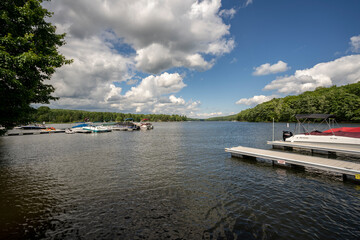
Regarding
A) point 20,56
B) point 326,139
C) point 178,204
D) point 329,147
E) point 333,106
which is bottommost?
point 178,204

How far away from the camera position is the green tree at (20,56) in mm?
9859

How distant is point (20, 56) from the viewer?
9617 millimetres

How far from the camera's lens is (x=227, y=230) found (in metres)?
7.05

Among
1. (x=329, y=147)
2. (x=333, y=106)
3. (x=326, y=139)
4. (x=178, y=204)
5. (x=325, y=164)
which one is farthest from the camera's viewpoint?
(x=333, y=106)

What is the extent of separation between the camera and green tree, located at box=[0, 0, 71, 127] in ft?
A: 32.3

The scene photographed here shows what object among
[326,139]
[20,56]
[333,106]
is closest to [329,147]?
[326,139]

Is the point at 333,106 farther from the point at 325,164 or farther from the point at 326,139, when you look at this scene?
the point at 325,164

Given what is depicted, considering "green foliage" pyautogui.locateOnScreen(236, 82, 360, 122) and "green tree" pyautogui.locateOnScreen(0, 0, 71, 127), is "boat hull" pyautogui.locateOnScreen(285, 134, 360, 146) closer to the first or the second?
"green tree" pyautogui.locateOnScreen(0, 0, 71, 127)

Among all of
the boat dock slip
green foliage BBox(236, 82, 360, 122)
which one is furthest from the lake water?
green foliage BBox(236, 82, 360, 122)

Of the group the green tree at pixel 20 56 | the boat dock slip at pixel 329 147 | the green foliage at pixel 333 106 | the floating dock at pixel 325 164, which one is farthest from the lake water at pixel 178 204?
the green foliage at pixel 333 106

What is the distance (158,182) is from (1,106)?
12.6 meters

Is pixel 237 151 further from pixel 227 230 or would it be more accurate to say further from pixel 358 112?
pixel 358 112

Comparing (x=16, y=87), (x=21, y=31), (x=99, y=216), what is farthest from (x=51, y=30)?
(x=99, y=216)

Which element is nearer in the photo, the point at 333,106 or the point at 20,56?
the point at 20,56
